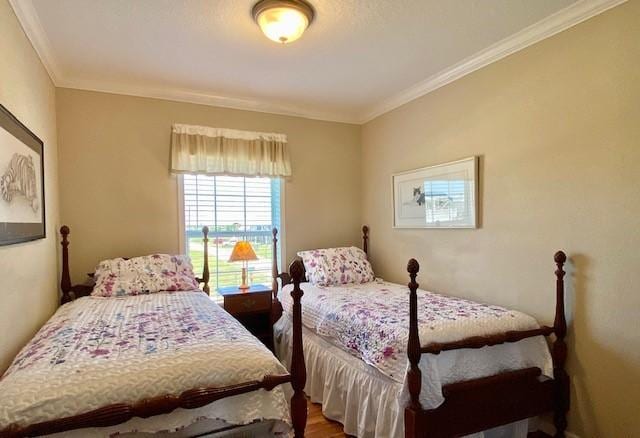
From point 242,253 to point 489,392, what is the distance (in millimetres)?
2132

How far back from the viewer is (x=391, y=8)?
2.03 meters

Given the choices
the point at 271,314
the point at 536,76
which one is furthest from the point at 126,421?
the point at 536,76

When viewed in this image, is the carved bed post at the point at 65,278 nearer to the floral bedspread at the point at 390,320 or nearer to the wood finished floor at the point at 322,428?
the floral bedspread at the point at 390,320

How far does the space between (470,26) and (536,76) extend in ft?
1.76

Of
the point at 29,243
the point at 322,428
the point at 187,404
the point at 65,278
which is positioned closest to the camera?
the point at 187,404

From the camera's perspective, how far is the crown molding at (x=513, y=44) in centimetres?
202

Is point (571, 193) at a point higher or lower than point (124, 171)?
lower

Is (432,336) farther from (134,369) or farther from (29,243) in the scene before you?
(29,243)

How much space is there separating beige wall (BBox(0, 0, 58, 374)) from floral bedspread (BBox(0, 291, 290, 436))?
0.60 feet

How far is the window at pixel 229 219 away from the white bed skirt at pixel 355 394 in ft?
3.42

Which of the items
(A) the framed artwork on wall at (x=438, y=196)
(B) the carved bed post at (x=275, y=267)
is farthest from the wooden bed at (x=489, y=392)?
(B) the carved bed post at (x=275, y=267)

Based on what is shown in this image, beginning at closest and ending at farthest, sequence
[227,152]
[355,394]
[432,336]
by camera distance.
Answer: [432,336]
[355,394]
[227,152]

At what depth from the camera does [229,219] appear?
11.6ft

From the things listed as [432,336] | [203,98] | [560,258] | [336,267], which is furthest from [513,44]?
[203,98]
